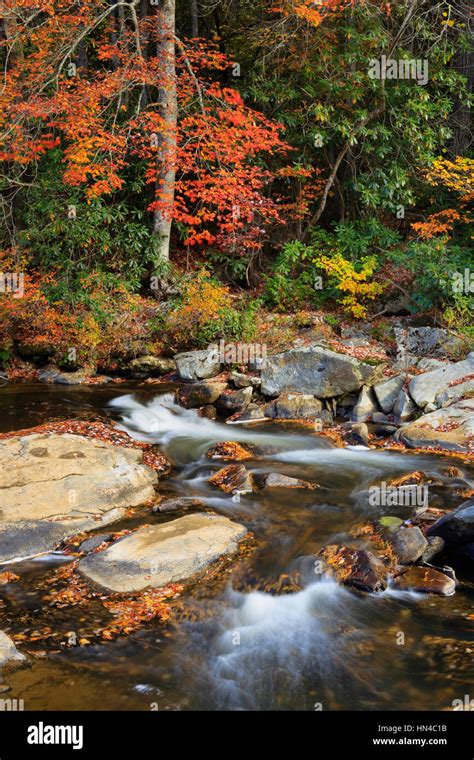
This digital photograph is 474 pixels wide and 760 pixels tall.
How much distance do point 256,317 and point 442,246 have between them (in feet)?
14.5

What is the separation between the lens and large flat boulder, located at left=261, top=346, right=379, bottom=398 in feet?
38.8

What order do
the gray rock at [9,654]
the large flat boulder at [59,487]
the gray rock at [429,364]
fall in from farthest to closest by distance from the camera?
1. the gray rock at [429,364]
2. the large flat boulder at [59,487]
3. the gray rock at [9,654]

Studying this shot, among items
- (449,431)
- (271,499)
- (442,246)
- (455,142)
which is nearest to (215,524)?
(271,499)

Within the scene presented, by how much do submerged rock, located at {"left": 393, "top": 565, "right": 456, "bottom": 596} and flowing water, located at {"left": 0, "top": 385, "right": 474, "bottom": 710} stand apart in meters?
0.09

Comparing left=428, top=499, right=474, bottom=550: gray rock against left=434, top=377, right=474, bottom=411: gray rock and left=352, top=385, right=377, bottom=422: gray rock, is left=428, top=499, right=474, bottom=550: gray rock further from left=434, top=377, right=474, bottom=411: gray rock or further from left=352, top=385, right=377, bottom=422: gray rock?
left=352, top=385, right=377, bottom=422: gray rock

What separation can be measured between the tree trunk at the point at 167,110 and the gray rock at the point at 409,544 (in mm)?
10009

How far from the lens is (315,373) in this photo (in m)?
12.0

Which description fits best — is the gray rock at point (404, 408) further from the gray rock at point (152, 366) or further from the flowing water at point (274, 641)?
the gray rock at point (152, 366)

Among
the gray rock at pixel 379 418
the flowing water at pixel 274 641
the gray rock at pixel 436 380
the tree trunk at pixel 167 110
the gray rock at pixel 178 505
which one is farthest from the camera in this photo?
the tree trunk at pixel 167 110

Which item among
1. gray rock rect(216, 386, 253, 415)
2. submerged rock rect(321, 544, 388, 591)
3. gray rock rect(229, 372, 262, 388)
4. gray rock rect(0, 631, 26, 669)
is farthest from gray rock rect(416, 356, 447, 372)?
gray rock rect(0, 631, 26, 669)

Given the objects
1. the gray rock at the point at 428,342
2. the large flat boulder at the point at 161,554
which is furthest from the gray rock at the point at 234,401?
the large flat boulder at the point at 161,554

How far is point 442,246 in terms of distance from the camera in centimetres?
1343

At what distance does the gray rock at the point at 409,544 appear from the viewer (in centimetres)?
630

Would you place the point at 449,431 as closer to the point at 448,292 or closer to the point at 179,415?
the point at 448,292
